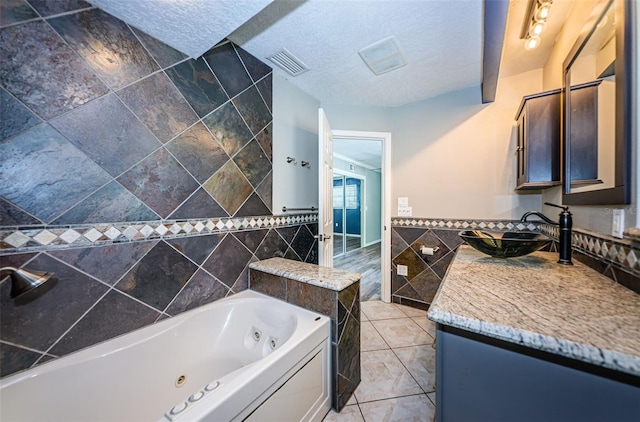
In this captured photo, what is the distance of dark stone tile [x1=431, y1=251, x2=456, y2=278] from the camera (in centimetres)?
Result: 238

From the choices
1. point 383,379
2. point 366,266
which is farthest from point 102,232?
point 366,266

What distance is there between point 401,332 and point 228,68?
269cm

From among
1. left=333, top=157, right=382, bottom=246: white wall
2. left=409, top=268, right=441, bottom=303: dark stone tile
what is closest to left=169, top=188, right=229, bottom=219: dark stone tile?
left=409, top=268, right=441, bottom=303: dark stone tile

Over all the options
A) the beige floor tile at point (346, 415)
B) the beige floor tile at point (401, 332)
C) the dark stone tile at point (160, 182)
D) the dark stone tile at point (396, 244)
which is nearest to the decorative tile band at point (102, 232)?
the dark stone tile at point (160, 182)

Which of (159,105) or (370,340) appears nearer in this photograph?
(159,105)

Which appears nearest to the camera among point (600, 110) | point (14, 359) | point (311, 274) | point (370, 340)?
point (14, 359)

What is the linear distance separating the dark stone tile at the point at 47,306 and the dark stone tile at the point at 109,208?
20cm

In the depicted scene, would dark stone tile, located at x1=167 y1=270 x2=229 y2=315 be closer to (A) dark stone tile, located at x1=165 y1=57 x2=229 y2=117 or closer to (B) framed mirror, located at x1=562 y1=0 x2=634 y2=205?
(A) dark stone tile, located at x1=165 y1=57 x2=229 y2=117

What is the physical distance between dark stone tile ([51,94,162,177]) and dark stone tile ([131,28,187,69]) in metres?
0.38

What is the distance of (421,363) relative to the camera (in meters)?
1.68

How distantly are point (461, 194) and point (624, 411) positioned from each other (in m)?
2.13

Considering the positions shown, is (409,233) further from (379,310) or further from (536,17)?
(536,17)

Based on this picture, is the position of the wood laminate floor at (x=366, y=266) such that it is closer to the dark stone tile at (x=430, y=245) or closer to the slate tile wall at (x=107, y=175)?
the dark stone tile at (x=430, y=245)

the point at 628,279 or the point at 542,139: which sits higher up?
the point at 542,139
